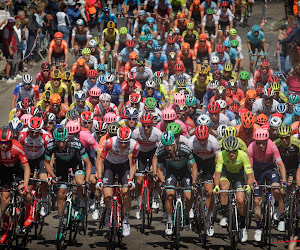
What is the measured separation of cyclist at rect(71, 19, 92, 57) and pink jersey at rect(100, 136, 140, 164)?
11372mm

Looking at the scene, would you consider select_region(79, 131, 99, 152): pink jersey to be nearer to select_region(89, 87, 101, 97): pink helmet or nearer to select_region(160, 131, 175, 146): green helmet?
select_region(160, 131, 175, 146): green helmet

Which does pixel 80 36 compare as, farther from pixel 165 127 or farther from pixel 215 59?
pixel 165 127

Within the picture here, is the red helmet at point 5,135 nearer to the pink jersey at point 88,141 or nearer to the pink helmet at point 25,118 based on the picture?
the pink jersey at point 88,141

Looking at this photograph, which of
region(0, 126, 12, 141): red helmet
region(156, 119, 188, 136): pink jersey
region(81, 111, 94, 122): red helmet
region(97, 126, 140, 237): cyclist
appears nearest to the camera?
region(0, 126, 12, 141): red helmet

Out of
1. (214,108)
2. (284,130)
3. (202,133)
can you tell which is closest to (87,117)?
(214,108)

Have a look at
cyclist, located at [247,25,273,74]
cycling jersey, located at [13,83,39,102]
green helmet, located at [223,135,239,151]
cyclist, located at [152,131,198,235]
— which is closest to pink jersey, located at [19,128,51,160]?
cyclist, located at [152,131,198,235]

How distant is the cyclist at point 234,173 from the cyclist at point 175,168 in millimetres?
491

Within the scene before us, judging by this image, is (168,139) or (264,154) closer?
(168,139)

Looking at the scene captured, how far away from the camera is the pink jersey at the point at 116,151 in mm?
12734

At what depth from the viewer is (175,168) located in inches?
497

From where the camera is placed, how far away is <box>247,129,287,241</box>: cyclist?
12703 millimetres

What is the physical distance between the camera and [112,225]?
1197 cm

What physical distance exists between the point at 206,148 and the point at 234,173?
817 millimetres

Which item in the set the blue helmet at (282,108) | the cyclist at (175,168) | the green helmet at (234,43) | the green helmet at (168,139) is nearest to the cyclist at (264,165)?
the cyclist at (175,168)
